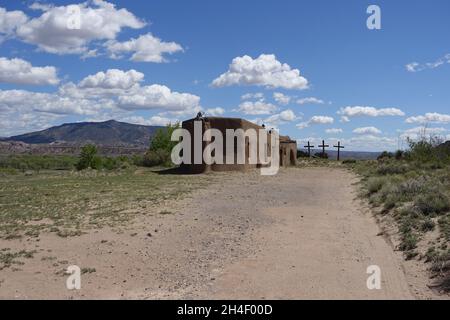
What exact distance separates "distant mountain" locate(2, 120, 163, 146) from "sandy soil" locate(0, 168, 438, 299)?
5875 inches

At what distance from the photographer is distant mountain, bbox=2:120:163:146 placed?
164000 millimetres

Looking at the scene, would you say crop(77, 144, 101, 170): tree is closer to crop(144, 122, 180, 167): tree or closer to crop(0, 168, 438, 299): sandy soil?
crop(144, 122, 180, 167): tree

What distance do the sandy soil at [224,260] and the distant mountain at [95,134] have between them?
149 meters

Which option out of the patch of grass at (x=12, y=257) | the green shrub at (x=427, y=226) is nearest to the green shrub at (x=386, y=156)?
the green shrub at (x=427, y=226)

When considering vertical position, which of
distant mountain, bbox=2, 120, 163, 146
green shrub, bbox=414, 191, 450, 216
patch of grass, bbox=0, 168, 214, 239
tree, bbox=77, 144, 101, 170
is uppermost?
distant mountain, bbox=2, 120, 163, 146

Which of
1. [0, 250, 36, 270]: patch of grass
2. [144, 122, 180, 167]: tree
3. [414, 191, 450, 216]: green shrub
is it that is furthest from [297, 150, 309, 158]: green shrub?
[0, 250, 36, 270]: patch of grass

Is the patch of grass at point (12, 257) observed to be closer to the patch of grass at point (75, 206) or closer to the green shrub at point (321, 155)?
the patch of grass at point (75, 206)

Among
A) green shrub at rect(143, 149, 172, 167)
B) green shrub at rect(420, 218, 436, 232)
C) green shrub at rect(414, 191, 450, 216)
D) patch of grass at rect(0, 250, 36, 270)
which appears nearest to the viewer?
patch of grass at rect(0, 250, 36, 270)

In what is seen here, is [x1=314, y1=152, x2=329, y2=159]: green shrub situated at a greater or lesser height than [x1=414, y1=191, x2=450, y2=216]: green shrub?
greater

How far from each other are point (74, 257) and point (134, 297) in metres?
2.74
